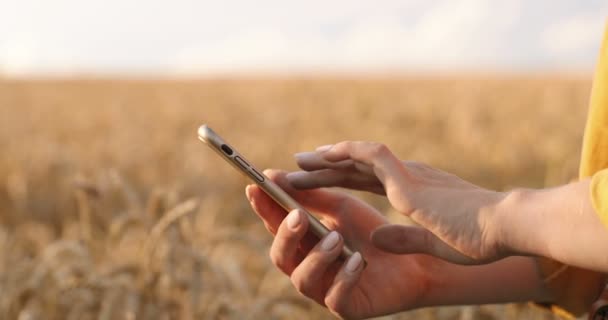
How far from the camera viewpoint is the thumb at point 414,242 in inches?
34.1

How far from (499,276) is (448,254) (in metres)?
0.29

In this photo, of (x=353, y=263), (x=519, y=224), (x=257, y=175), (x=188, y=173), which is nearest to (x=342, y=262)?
(x=353, y=263)

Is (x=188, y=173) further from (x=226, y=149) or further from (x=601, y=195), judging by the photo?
(x=601, y=195)

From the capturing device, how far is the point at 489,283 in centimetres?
113

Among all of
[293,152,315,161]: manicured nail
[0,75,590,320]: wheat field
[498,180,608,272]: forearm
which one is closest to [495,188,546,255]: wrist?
[498,180,608,272]: forearm

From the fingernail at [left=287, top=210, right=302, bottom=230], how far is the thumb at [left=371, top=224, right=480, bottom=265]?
0.09 m

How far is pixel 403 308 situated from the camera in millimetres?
1104

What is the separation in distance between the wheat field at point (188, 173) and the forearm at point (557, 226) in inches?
29.3

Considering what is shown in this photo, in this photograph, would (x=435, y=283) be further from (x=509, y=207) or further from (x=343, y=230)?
(x=509, y=207)

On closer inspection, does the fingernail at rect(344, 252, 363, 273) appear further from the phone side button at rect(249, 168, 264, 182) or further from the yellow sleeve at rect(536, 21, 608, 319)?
the yellow sleeve at rect(536, 21, 608, 319)

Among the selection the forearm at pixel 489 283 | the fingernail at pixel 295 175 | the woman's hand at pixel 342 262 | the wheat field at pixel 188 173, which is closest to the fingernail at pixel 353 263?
the woman's hand at pixel 342 262

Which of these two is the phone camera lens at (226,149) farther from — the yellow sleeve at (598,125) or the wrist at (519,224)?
the yellow sleeve at (598,125)

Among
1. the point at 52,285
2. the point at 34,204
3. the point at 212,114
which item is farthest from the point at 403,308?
the point at 212,114

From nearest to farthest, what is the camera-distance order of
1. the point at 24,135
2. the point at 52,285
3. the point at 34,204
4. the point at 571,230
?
the point at 571,230
the point at 52,285
the point at 34,204
the point at 24,135
